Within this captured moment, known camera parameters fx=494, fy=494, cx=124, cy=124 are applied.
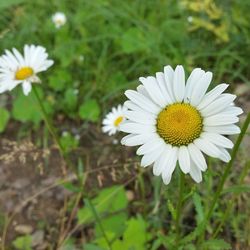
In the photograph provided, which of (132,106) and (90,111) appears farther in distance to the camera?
(90,111)

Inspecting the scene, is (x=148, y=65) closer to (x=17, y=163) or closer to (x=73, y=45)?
(x=73, y=45)

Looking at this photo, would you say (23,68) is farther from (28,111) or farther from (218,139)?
(218,139)

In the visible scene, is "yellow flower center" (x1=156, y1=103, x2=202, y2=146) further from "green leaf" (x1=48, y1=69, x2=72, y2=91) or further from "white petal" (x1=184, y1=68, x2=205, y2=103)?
"green leaf" (x1=48, y1=69, x2=72, y2=91)

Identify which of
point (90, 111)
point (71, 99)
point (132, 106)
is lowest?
point (132, 106)

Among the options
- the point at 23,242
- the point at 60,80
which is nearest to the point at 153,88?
the point at 23,242

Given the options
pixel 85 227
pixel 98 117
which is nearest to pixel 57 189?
pixel 85 227

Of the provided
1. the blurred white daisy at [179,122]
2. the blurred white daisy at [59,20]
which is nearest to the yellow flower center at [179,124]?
the blurred white daisy at [179,122]
